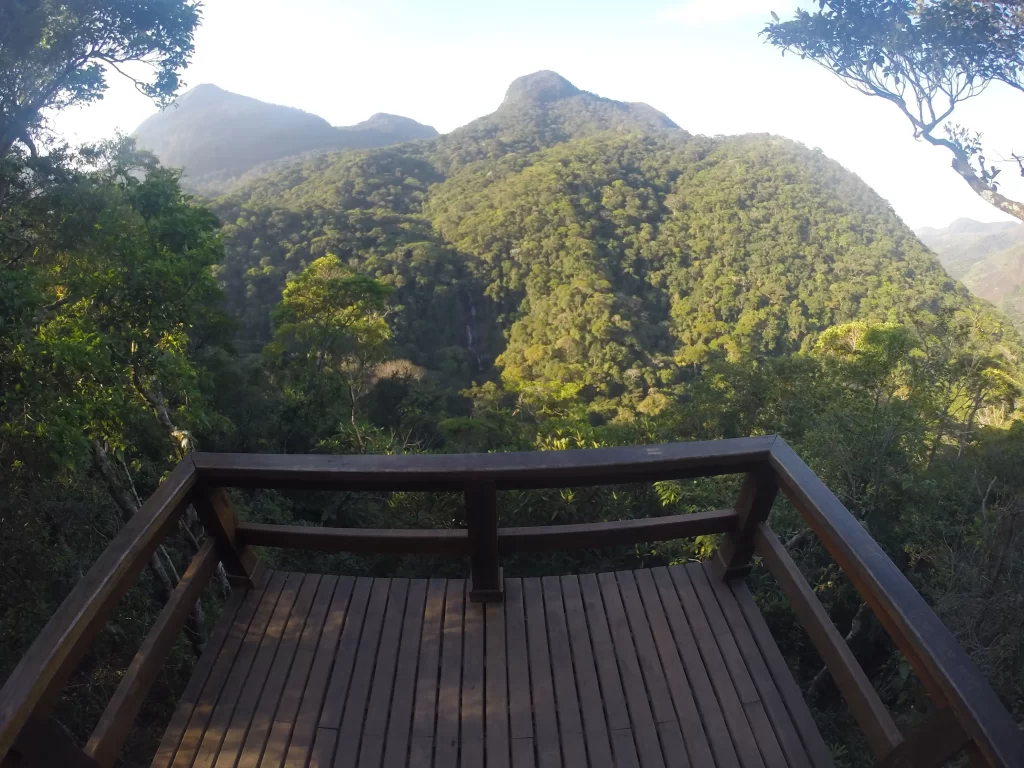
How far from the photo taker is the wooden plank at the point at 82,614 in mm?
930

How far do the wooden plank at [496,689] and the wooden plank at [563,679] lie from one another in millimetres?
123

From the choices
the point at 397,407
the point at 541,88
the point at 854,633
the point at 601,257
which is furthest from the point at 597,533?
the point at 541,88

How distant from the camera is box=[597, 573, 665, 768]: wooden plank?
1329mm

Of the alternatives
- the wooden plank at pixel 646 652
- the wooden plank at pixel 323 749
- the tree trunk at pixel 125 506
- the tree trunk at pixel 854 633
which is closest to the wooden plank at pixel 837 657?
the wooden plank at pixel 646 652

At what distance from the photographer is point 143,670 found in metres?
1.30

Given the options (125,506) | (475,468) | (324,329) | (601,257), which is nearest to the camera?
(475,468)

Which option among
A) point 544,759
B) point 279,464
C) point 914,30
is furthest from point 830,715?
point 914,30

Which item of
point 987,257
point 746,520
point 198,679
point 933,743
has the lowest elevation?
point 987,257

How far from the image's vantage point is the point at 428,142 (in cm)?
6141

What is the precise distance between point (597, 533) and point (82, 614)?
1.14 m

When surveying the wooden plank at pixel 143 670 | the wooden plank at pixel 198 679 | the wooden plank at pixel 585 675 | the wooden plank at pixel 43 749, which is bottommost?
the wooden plank at pixel 198 679

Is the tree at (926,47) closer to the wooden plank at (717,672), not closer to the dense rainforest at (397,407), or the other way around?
the dense rainforest at (397,407)

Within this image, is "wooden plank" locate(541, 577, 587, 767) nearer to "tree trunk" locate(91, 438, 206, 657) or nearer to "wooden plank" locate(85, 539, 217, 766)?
"wooden plank" locate(85, 539, 217, 766)

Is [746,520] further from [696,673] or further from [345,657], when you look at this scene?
[345,657]
